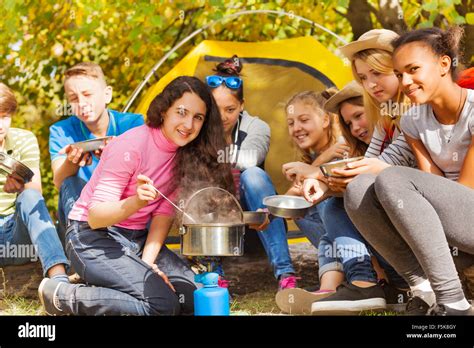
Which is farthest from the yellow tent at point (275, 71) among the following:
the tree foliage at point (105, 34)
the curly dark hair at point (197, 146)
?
the curly dark hair at point (197, 146)

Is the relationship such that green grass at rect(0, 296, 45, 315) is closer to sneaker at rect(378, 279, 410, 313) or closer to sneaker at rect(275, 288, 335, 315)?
sneaker at rect(275, 288, 335, 315)

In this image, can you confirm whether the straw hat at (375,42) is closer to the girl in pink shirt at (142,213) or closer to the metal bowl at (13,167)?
the girl in pink shirt at (142,213)

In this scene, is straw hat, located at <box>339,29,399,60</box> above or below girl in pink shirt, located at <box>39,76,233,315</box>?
above

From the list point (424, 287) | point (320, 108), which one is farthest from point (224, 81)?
point (424, 287)

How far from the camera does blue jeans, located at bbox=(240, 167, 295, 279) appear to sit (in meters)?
3.18

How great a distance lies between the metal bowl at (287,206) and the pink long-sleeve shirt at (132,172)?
0.38 meters

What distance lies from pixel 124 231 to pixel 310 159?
3.07ft

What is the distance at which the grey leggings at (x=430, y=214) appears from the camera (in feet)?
7.68

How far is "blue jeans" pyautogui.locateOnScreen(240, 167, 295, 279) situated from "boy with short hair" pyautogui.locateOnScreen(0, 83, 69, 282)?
0.81 metres

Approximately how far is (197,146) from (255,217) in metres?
0.36

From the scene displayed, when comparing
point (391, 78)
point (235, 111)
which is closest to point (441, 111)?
point (391, 78)

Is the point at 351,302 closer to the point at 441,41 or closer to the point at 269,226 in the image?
the point at 269,226

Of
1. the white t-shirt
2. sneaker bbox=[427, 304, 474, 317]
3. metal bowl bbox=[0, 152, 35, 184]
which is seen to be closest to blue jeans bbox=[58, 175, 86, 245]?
metal bowl bbox=[0, 152, 35, 184]
